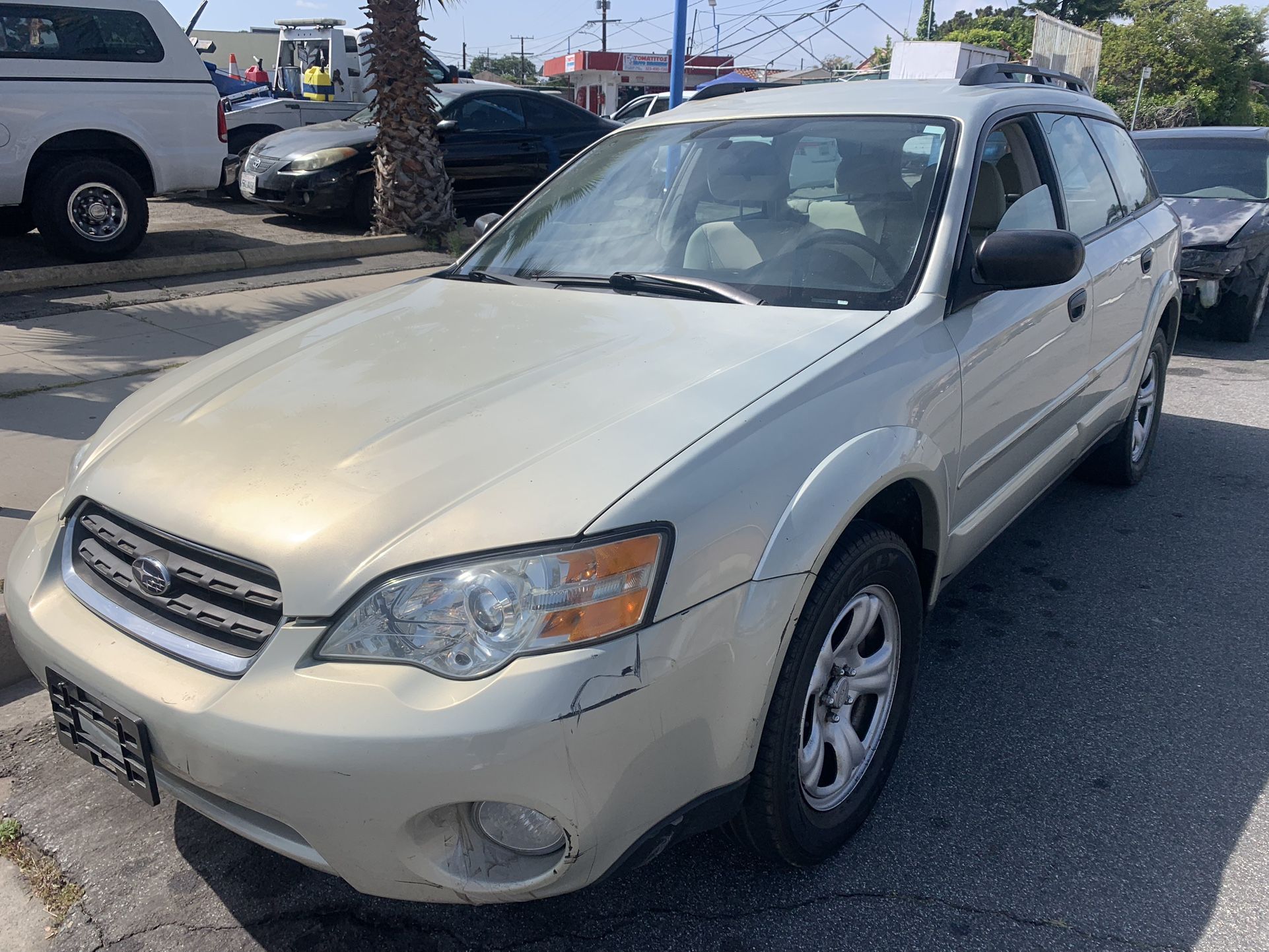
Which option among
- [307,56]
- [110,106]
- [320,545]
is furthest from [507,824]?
[307,56]

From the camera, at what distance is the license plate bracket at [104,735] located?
76.4 inches

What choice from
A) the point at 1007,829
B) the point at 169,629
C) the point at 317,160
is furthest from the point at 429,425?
the point at 317,160

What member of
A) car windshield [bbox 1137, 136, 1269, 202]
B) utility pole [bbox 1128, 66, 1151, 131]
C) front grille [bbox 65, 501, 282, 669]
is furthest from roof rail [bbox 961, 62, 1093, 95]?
utility pole [bbox 1128, 66, 1151, 131]

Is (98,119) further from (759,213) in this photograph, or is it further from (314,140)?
(759,213)

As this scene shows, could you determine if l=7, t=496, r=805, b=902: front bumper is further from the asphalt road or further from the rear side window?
the rear side window

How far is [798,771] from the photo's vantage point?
2.23 m

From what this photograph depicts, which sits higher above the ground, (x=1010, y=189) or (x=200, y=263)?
(x=1010, y=189)

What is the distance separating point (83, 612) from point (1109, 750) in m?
2.69

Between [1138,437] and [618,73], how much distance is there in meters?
Result: 57.0

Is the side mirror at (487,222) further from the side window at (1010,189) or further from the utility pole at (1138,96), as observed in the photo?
the utility pole at (1138,96)

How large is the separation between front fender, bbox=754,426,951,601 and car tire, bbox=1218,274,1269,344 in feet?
22.3

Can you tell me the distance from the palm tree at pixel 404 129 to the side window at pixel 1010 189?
25.8 ft

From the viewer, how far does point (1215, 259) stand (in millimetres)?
7609

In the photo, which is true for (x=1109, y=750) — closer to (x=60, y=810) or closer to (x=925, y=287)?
(x=925, y=287)
